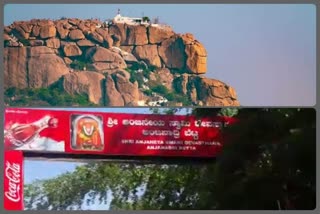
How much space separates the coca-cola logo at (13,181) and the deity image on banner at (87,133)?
0.51 metres

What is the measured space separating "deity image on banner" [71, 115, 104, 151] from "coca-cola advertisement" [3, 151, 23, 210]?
1.57 ft

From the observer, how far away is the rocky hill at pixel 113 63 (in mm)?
5691

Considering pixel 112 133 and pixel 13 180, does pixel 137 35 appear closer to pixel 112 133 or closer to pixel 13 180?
pixel 112 133

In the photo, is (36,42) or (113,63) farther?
(36,42)

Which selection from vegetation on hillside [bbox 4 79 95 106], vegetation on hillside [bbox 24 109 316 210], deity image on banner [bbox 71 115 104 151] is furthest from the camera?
deity image on banner [bbox 71 115 104 151]

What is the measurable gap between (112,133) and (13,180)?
2.98ft

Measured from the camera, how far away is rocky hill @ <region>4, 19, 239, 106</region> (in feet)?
18.7

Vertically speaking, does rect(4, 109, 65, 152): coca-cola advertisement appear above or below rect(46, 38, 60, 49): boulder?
below

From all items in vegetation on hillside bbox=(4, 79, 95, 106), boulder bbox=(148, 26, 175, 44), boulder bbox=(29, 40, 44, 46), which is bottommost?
vegetation on hillside bbox=(4, 79, 95, 106)

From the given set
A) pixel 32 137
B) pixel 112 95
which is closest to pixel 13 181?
pixel 32 137

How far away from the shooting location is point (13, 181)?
5691 mm

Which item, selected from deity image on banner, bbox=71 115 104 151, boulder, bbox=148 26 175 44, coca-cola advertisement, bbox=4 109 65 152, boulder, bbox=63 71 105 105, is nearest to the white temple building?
boulder, bbox=148 26 175 44

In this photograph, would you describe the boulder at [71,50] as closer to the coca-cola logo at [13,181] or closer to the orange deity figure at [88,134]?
the orange deity figure at [88,134]

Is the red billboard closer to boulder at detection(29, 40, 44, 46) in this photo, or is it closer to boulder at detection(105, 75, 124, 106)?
boulder at detection(105, 75, 124, 106)
